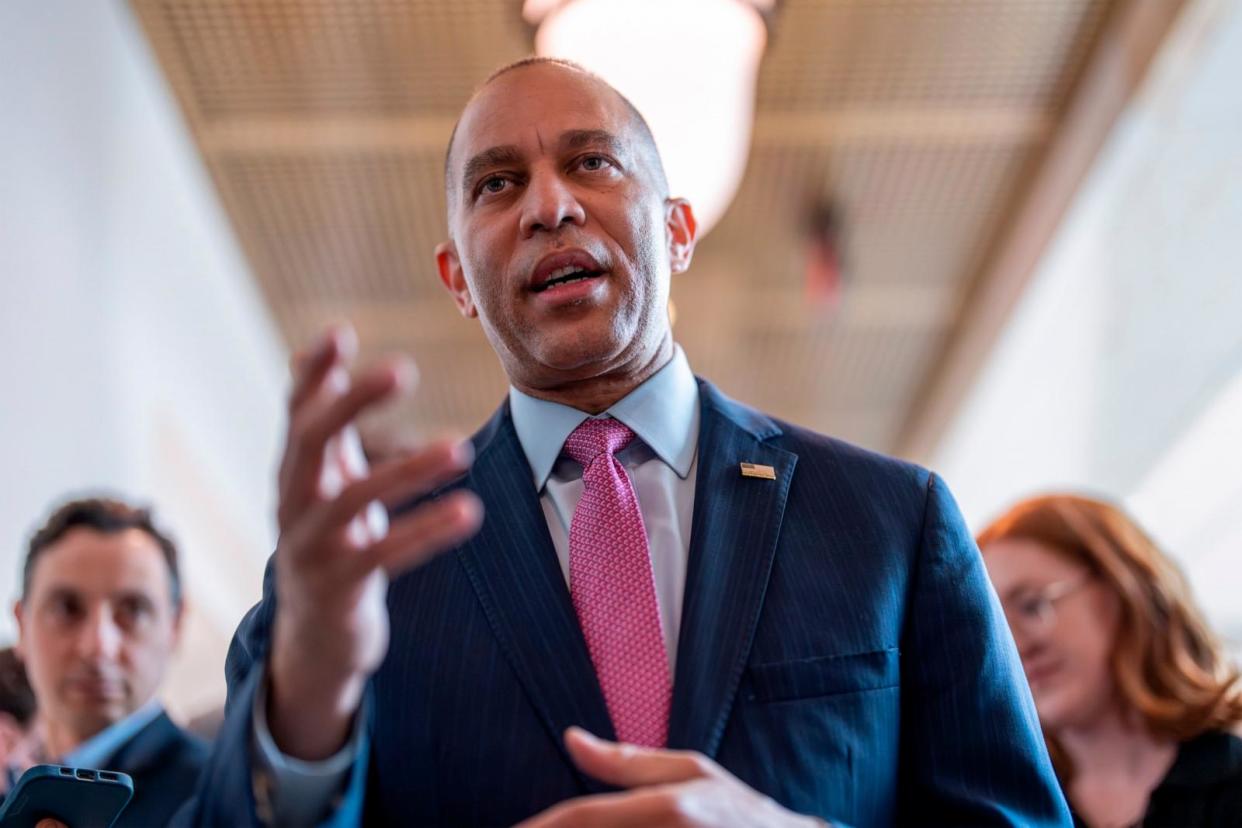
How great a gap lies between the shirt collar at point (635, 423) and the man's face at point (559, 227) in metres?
0.03

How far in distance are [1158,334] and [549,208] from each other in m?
3.58

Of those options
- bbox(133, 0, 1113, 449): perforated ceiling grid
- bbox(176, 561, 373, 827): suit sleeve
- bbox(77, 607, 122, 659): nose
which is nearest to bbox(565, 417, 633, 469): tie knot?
bbox(176, 561, 373, 827): suit sleeve

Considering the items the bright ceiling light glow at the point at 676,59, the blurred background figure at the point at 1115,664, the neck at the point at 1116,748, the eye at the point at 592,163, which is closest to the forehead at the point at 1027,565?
the blurred background figure at the point at 1115,664

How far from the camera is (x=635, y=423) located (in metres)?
1.37

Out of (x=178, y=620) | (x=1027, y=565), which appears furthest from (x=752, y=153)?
(x=178, y=620)

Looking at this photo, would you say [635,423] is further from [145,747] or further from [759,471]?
[145,747]

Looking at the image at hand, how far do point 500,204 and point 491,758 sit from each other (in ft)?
1.87

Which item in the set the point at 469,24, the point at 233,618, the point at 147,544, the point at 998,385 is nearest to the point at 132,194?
the point at 469,24

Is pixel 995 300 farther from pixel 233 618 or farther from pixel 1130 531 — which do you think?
pixel 233 618

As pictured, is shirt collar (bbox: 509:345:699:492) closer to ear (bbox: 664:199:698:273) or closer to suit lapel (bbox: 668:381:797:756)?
suit lapel (bbox: 668:381:797:756)

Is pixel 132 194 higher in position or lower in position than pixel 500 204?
higher

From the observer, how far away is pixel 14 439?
Answer: 118 inches

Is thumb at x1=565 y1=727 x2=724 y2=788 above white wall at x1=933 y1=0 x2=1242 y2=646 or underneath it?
underneath

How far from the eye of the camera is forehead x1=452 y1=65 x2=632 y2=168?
143 cm
